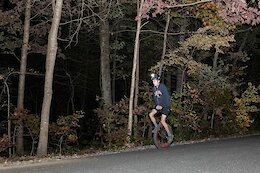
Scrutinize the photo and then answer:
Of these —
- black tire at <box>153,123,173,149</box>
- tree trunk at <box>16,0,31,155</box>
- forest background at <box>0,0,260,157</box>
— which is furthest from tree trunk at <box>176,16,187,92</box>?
black tire at <box>153,123,173,149</box>

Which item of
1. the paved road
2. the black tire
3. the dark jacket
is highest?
the dark jacket

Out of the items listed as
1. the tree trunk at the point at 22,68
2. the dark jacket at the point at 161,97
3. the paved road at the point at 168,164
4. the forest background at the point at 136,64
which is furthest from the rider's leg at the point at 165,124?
the tree trunk at the point at 22,68

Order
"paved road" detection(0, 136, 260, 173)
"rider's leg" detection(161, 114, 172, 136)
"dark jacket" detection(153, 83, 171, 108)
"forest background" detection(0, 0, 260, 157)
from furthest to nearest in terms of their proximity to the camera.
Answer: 1. "forest background" detection(0, 0, 260, 157)
2. "rider's leg" detection(161, 114, 172, 136)
3. "dark jacket" detection(153, 83, 171, 108)
4. "paved road" detection(0, 136, 260, 173)

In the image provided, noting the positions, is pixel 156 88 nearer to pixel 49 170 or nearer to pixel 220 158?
pixel 220 158

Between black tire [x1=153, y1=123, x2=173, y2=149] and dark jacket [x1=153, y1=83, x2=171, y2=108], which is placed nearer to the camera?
dark jacket [x1=153, y1=83, x2=171, y2=108]

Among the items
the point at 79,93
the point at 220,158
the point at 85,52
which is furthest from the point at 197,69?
the point at 79,93

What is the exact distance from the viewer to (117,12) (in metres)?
→ 18.7

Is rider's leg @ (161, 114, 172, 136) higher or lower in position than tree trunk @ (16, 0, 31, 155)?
lower

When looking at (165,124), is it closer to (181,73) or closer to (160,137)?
(160,137)

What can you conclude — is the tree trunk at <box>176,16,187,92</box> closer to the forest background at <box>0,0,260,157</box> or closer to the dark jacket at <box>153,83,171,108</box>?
the forest background at <box>0,0,260,157</box>

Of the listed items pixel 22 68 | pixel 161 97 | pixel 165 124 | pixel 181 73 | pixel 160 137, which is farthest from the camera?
pixel 181 73

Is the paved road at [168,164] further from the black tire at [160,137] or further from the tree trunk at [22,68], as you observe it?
the tree trunk at [22,68]

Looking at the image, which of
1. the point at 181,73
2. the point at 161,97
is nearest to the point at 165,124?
the point at 161,97

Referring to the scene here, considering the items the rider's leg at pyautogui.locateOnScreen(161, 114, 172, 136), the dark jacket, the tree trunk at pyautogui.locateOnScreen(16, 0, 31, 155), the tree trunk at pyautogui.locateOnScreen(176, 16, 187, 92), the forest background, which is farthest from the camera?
the tree trunk at pyautogui.locateOnScreen(176, 16, 187, 92)
